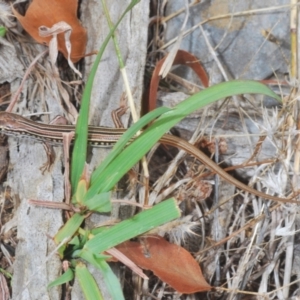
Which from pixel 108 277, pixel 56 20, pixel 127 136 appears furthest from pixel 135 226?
pixel 56 20

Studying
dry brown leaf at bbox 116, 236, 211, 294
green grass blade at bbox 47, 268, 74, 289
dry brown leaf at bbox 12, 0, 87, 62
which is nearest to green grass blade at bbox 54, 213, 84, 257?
green grass blade at bbox 47, 268, 74, 289

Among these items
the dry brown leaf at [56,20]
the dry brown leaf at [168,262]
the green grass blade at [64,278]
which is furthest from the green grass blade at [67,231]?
the dry brown leaf at [56,20]

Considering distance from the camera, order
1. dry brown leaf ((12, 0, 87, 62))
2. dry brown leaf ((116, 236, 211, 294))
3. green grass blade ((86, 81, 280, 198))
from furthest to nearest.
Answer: dry brown leaf ((12, 0, 87, 62)) → dry brown leaf ((116, 236, 211, 294)) → green grass blade ((86, 81, 280, 198))

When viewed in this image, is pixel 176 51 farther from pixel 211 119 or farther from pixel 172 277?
pixel 172 277

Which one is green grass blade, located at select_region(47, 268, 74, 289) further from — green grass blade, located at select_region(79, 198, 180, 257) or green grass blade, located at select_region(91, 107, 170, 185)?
green grass blade, located at select_region(91, 107, 170, 185)

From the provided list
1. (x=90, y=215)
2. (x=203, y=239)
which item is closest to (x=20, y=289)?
(x=90, y=215)

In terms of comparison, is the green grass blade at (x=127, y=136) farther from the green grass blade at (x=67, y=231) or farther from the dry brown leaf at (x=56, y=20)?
the dry brown leaf at (x=56, y=20)
